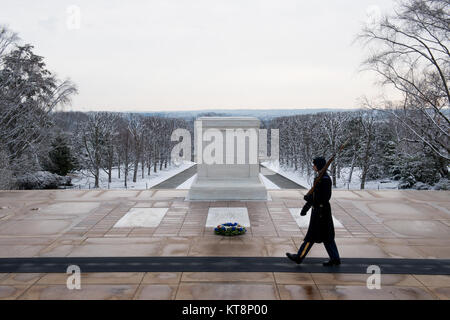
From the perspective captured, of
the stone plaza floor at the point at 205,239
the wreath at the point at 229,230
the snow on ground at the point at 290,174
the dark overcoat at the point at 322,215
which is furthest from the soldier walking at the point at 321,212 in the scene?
the snow on ground at the point at 290,174

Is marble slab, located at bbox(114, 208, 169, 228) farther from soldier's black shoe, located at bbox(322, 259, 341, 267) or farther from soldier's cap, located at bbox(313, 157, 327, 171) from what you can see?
soldier's cap, located at bbox(313, 157, 327, 171)

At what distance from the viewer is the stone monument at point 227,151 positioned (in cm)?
1026

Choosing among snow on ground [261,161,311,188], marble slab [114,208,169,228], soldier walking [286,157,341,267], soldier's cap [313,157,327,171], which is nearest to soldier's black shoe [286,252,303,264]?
soldier walking [286,157,341,267]

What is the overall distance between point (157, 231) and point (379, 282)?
4218mm

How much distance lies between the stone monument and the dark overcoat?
4.89 metres

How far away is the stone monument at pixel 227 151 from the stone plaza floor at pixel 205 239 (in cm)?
90

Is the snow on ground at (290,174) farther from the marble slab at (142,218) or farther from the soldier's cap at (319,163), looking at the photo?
the soldier's cap at (319,163)

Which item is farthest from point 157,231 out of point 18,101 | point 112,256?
point 18,101

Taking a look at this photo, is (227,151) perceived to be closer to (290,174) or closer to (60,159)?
(60,159)

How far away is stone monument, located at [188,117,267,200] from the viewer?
1026 centimetres

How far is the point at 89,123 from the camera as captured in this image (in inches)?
1446

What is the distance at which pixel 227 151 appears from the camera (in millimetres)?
10297

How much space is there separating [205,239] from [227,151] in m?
4.03

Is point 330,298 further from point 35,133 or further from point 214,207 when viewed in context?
point 35,133
